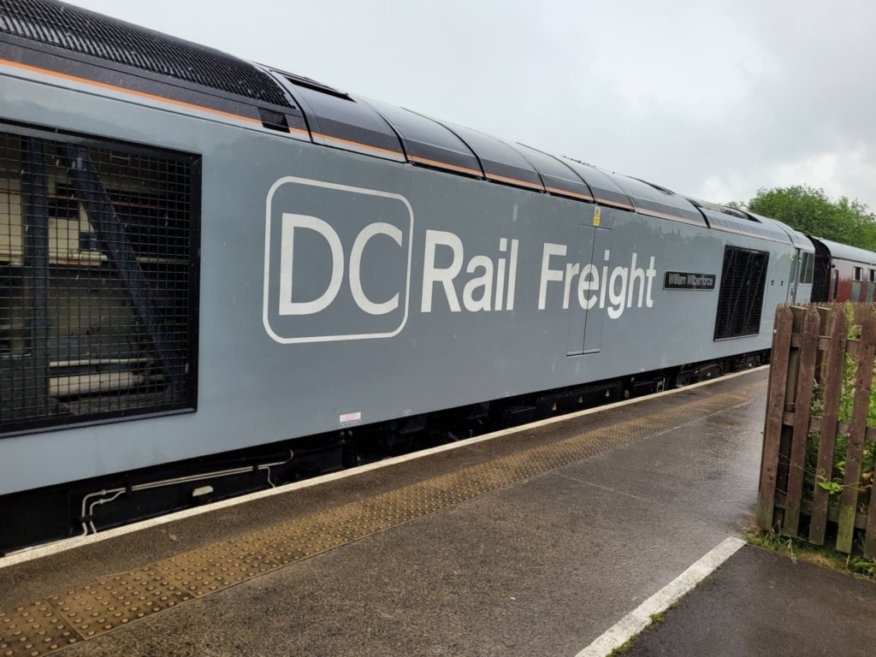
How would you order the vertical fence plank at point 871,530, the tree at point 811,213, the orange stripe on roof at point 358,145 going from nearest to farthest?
the vertical fence plank at point 871,530
the orange stripe on roof at point 358,145
the tree at point 811,213

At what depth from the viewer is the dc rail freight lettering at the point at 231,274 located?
2889 millimetres

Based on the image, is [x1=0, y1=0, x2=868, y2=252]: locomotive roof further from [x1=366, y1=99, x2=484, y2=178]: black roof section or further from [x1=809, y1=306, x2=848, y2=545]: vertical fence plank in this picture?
[x1=809, y1=306, x2=848, y2=545]: vertical fence plank

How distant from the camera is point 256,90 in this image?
385 cm

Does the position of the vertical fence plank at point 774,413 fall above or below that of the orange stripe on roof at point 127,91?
below

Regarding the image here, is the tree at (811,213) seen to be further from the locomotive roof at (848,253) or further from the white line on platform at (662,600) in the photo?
the white line on platform at (662,600)

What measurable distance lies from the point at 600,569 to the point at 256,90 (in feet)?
11.1

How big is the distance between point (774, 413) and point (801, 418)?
151mm

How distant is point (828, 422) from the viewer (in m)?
3.57

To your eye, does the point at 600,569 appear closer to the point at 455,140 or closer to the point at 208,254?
the point at 208,254

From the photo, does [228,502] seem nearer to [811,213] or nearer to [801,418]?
[801,418]

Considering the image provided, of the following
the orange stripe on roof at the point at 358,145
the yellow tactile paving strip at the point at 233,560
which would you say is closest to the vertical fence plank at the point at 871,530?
the yellow tactile paving strip at the point at 233,560

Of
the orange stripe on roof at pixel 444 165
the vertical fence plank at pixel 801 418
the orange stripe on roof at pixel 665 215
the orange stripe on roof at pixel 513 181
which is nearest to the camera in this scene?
the vertical fence plank at pixel 801 418

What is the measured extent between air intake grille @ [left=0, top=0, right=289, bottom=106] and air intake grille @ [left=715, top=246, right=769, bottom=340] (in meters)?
7.54

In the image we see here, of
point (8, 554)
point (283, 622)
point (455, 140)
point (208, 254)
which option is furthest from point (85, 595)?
point (455, 140)
